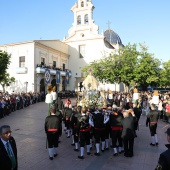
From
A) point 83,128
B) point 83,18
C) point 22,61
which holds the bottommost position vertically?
point 83,128

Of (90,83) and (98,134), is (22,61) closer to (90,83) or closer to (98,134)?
(90,83)

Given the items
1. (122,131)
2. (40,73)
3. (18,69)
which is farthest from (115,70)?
(122,131)

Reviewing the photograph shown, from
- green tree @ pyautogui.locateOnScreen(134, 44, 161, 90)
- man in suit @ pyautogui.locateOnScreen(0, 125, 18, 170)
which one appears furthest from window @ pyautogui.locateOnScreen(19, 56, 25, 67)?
man in suit @ pyautogui.locateOnScreen(0, 125, 18, 170)

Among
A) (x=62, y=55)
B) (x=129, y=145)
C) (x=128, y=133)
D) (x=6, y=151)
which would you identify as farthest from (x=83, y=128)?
(x=62, y=55)

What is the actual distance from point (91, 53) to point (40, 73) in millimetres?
13632

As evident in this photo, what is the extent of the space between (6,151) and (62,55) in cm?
3967

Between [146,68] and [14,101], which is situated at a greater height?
[146,68]

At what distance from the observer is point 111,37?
56.3 m

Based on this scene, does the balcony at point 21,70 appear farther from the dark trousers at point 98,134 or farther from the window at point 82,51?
the dark trousers at point 98,134

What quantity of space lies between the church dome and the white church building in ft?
43.2

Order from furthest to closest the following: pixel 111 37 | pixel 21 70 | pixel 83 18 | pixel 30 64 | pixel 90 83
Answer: pixel 111 37 < pixel 83 18 < pixel 21 70 < pixel 30 64 < pixel 90 83

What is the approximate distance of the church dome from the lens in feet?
183

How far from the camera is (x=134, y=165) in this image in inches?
261

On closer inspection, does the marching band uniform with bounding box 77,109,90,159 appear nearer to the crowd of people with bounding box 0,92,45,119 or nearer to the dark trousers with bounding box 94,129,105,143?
the dark trousers with bounding box 94,129,105,143
